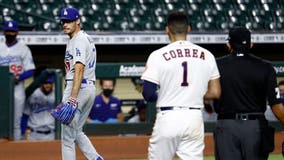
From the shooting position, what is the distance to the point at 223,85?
5.37 meters

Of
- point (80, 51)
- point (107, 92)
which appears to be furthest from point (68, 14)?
point (107, 92)

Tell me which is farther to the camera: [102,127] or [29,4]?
[29,4]

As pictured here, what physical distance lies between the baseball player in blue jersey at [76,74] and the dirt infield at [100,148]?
92.4 inches

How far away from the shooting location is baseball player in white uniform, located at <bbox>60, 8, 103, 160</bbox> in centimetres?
684

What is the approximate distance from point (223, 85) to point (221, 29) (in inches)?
351

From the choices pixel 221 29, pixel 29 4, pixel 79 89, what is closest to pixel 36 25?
pixel 29 4

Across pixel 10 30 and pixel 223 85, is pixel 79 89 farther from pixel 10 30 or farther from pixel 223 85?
pixel 10 30

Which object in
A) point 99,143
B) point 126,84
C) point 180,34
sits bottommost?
point 99,143

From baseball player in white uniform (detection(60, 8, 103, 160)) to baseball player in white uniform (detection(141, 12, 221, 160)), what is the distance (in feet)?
6.43

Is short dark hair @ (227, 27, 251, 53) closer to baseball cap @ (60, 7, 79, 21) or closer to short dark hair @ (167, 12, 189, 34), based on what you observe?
short dark hair @ (167, 12, 189, 34)

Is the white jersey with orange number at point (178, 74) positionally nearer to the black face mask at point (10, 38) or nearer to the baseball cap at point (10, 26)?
the baseball cap at point (10, 26)

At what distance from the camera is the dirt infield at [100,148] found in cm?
939

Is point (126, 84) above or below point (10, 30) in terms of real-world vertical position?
below

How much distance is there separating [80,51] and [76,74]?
0.24 m
